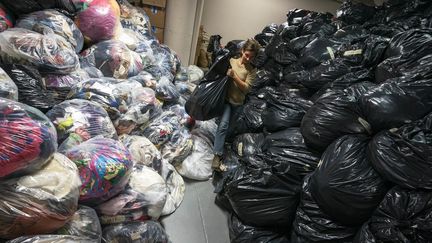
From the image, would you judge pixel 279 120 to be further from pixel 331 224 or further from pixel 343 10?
pixel 343 10

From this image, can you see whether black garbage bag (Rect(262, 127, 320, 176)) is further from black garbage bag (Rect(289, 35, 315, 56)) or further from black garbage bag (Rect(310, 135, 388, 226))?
black garbage bag (Rect(289, 35, 315, 56))

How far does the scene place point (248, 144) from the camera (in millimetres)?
Answer: 2486

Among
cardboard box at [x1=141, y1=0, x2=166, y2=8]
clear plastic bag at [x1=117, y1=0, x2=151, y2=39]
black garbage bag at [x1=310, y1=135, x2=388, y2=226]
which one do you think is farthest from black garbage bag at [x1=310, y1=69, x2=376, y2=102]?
cardboard box at [x1=141, y1=0, x2=166, y2=8]

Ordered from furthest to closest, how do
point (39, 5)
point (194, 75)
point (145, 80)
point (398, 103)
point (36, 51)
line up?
point (194, 75) → point (145, 80) → point (39, 5) → point (36, 51) → point (398, 103)

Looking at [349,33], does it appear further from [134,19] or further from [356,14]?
[134,19]

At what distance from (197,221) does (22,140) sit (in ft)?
4.53

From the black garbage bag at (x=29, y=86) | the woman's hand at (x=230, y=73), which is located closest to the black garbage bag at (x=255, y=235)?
the woman's hand at (x=230, y=73)

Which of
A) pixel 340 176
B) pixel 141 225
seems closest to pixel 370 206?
pixel 340 176

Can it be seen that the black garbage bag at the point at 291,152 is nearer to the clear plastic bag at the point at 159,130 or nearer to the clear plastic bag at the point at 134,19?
the clear plastic bag at the point at 159,130

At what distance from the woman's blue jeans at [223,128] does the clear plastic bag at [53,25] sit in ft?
4.69

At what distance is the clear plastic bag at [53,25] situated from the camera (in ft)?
7.18

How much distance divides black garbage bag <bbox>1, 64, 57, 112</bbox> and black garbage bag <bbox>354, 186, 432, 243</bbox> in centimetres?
195

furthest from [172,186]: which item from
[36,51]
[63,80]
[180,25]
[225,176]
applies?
[180,25]

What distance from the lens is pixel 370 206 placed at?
4.61ft
